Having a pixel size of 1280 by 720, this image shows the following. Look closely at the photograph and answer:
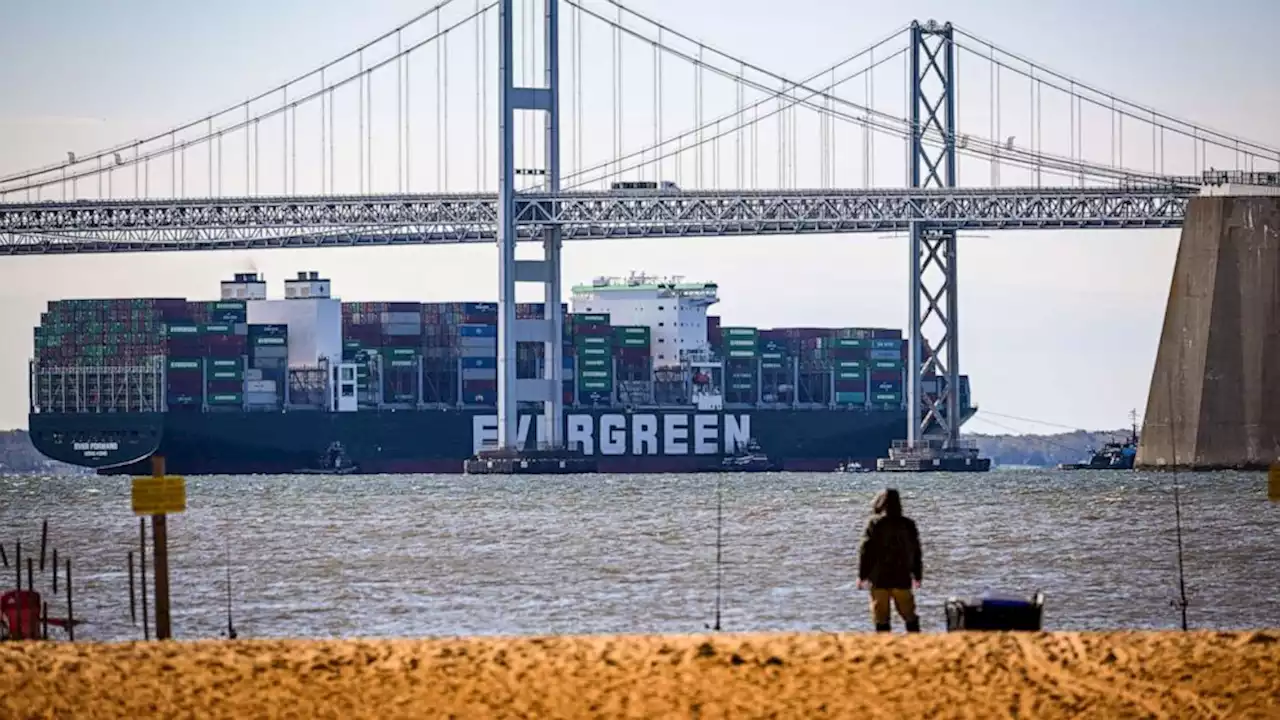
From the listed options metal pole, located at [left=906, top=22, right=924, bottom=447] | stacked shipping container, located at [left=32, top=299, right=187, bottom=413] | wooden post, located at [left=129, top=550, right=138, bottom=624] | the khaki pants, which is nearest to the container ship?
stacked shipping container, located at [left=32, top=299, right=187, bottom=413]

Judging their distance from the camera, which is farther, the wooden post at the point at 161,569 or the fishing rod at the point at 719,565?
the wooden post at the point at 161,569

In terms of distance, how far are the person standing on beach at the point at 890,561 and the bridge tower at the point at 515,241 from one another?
60.5 m

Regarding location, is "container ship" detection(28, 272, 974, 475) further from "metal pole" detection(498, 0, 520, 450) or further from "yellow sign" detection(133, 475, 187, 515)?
"yellow sign" detection(133, 475, 187, 515)

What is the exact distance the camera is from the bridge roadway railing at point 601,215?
268ft

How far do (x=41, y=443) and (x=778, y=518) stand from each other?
5035cm

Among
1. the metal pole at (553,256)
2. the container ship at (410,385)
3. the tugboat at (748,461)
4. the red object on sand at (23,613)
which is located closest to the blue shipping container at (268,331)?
the container ship at (410,385)

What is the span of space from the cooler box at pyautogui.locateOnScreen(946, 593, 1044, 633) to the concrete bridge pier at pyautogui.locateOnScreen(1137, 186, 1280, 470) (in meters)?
44.1

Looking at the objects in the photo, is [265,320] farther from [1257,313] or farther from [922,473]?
[1257,313]

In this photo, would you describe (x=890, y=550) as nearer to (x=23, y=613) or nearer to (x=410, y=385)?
(x=23, y=613)

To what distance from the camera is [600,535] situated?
41.9 meters


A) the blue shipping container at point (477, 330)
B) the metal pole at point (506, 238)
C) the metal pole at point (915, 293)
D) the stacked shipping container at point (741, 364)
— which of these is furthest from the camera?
the stacked shipping container at point (741, 364)

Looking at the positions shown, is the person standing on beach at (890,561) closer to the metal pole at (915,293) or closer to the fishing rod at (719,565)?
the fishing rod at (719,565)

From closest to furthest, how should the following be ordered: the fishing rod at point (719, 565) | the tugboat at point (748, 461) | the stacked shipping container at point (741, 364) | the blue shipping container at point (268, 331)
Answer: the fishing rod at point (719, 565) → the blue shipping container at point (268, 331) → the tugboat at point (748, 461) → the stacked shipping container at point (741, 364)

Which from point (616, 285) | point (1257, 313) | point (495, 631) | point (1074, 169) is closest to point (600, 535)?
point (495, 631)
